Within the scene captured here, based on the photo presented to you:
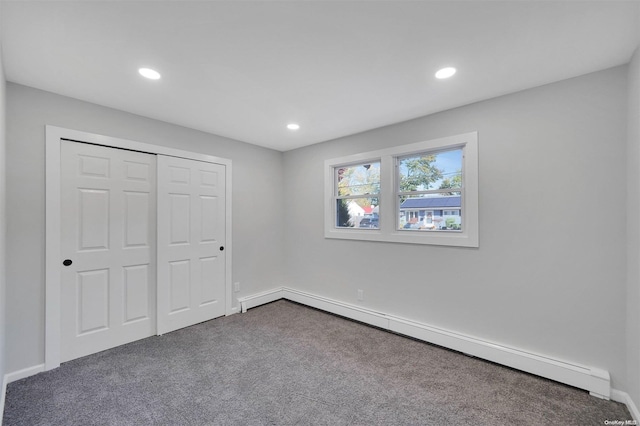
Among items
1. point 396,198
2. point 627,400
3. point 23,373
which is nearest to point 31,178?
point 23,373

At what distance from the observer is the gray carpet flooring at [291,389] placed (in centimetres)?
180

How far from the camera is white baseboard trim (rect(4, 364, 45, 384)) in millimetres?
2136

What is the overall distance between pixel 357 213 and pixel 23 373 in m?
3.59

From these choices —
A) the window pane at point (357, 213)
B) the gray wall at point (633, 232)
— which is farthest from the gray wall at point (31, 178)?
the gray wall at point (633, 232)

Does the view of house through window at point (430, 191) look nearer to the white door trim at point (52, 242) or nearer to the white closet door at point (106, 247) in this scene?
the white closet door at point (106, 247)

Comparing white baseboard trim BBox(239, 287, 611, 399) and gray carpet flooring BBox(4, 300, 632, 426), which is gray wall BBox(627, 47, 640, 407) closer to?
white baseboard trim BBox(239, 287, 611, 399)

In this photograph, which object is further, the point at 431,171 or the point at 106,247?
the point at 431,171

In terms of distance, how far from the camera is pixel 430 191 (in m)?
2.97

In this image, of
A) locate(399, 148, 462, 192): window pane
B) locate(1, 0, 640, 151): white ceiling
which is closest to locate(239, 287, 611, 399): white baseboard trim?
locate(399, 148, 462, 192): window pane

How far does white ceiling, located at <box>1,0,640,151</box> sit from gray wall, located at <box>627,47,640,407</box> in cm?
29

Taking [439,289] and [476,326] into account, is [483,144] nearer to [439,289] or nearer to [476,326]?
[439,289]

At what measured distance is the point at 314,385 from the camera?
2141 mm

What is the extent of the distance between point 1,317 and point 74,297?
62cm

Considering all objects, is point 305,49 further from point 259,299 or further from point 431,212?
point 259,299
